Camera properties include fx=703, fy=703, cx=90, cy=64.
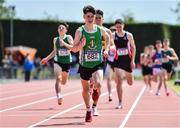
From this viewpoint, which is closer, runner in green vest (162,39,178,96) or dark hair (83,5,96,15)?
dark hair (83,5,96,15)

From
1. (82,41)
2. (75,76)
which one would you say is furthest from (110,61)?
(75,76)

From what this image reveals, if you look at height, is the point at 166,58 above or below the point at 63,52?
below

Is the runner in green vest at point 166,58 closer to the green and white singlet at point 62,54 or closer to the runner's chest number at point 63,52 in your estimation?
the green and white singlet at point 62,54

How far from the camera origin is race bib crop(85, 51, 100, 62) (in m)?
14.1

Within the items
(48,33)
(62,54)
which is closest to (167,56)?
(62,54)

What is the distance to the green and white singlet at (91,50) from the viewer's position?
46.2 feet

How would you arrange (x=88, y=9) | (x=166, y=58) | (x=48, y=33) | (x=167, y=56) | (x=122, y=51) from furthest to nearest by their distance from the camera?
(x=48, y=33)
(x=166, y=58)
(x=167, y=56)
(x=122, y=51)
(x=88, y=9)

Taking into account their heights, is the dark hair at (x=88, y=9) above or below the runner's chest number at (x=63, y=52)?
above

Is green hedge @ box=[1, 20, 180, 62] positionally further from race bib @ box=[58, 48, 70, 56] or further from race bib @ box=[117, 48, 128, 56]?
race bib @ box=[117, 48, 128, 56]

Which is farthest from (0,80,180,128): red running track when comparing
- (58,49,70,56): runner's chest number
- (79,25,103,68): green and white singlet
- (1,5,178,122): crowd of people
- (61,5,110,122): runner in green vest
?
(58,49,70,56): runner's chest number

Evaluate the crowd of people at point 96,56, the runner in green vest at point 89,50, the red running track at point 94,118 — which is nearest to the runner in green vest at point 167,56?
the crowd of people at point 96,56

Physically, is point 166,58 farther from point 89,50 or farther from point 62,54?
point 89,50

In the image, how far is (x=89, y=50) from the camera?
14102 mm

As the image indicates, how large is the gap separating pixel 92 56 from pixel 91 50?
0.13 metres
